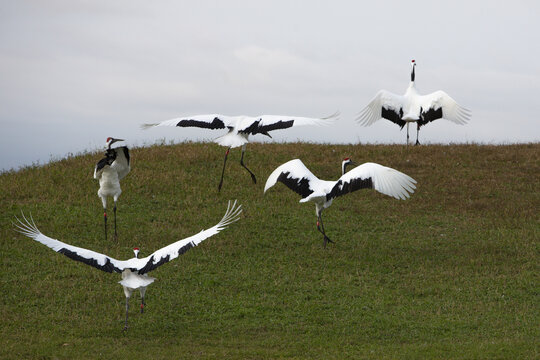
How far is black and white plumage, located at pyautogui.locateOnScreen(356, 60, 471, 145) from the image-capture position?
65.7 feet

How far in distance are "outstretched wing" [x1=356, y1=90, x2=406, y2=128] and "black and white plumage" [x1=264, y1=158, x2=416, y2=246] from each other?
6.41 meters

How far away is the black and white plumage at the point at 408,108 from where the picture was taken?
20.0m

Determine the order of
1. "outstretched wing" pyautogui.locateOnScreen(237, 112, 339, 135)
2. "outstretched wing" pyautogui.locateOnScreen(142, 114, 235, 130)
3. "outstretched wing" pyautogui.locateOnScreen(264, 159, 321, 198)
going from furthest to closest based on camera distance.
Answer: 1. "outstretched wing" pyautogui.locateOnScreen(142, 114, 235, 130)
2. "outstretched wing" pyautogui.locateOnScreen(237, 112, 339, 135)
3. "outstretched wing" pyautogui.locateOnScreen(264, 159, 321, 198)

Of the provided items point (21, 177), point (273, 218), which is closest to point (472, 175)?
point (273, 218)

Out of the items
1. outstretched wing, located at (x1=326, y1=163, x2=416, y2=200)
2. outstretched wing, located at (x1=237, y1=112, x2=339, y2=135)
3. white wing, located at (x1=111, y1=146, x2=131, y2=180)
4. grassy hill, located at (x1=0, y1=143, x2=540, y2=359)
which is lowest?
grassy hill, located at (x1=0, y1=143, x2=540, y2=359)

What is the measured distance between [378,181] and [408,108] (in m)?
8.99

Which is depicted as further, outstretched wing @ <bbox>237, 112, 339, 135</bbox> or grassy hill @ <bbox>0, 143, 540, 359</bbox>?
outstretched wing @ <bbox>237, 112, 339, 135</bbox>

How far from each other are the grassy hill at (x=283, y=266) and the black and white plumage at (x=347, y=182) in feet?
4.18

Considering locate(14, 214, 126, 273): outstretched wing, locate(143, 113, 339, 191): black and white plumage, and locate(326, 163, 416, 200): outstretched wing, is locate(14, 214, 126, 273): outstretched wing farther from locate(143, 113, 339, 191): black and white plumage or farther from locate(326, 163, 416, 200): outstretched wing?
locate(143, 113, 339, 191): black and white plumage

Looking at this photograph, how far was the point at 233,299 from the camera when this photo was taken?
11.2m

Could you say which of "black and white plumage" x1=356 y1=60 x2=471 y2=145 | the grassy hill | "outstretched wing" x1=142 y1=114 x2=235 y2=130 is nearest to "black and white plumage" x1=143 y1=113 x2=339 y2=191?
"outstretched wing" x1=142 y1=114 x2=235 y2=130

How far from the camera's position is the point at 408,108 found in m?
20.6

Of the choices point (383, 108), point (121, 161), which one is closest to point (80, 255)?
point (121, 161)

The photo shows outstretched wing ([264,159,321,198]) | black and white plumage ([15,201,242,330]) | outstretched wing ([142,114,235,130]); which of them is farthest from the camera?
outstretched wing ([142,114,235,130])
